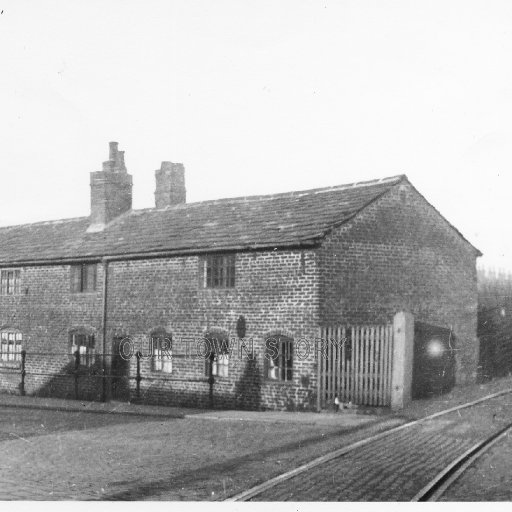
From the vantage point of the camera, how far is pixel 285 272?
59.2ft

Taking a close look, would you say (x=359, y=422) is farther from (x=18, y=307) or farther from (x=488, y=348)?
(x=18, y=307)

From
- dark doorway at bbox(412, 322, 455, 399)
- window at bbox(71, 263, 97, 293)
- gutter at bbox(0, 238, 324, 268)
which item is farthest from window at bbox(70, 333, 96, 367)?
dark doorway at bbox(412, 322, 455, 399)

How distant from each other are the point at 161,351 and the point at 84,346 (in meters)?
3.27

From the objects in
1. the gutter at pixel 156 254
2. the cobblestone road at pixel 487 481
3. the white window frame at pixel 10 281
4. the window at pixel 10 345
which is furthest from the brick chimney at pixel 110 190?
the cobblestone road at pixel 487 481

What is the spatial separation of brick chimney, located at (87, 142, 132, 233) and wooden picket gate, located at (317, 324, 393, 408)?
10.2m

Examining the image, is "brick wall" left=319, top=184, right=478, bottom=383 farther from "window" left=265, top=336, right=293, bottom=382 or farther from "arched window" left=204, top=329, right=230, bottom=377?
"arched window" left=204, top=329, right=230, bottom=377

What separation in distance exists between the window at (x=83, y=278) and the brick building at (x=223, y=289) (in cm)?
5

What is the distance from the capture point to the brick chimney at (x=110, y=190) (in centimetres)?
2486

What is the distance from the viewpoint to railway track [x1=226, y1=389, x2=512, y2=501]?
889cm

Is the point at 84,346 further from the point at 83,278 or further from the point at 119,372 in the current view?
the point at 83,278

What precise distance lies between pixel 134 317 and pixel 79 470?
10827 mm

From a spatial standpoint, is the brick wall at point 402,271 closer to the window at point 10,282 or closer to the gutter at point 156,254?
the gutter at point 156,254

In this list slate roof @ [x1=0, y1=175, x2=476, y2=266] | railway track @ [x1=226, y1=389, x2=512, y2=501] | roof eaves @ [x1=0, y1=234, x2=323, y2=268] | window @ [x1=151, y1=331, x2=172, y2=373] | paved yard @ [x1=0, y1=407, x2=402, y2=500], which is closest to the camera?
railway track @ [x1=226, y1=389, x2=512, y2=501]

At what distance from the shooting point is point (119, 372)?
21.8 metres
